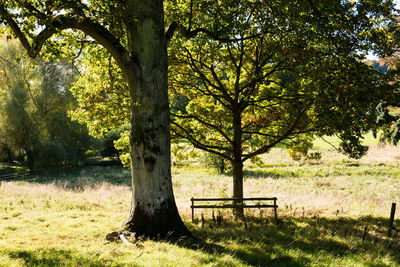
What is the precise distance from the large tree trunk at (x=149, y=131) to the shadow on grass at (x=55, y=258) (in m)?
→ 1.93

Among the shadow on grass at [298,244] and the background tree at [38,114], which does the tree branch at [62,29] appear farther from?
the background tree at [38,114]

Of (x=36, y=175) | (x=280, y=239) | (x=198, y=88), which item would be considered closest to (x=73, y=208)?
(x=198, y=88)

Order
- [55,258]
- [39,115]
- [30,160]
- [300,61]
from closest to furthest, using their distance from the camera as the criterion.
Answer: [55,258] → [300,61] → [39,115] → [30,160]

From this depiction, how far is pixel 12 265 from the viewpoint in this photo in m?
4.80

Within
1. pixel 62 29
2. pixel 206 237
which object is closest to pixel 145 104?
pixel 62 29

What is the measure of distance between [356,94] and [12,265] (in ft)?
28.0

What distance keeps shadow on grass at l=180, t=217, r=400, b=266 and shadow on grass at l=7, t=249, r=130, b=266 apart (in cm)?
214

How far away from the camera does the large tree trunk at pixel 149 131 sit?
23.8ft

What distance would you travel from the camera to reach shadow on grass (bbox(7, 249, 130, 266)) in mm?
5016

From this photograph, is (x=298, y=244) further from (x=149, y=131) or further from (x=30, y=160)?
(x=30, y=160)

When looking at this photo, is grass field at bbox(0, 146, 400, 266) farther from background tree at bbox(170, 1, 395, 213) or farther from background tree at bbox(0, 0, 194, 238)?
background tree at bbox(170, 1, 395, 213)

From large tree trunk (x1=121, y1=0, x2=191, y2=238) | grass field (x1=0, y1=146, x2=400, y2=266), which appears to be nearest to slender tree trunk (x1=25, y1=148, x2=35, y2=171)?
grass field (x1=0, y1=146, x2=400, y2=266)

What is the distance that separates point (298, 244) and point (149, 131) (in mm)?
4520

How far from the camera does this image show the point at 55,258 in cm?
532
